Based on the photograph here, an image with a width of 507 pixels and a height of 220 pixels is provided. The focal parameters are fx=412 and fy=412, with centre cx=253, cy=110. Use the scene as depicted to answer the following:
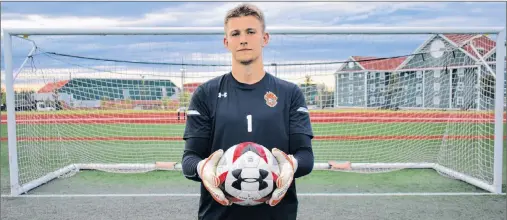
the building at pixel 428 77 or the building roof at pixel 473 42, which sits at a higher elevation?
the building roof at pixel 473 42

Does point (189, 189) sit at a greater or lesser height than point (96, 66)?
lesser

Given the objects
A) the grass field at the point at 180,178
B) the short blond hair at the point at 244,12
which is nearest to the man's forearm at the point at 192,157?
the short blond hair at the point at 244,12

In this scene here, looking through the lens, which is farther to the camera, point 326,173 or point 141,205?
point 326,173

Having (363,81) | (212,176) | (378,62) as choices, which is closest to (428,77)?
(378,62)

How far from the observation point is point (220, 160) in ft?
4.89

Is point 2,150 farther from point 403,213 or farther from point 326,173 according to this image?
point 403,213

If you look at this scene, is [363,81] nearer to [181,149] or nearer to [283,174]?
[181,149]

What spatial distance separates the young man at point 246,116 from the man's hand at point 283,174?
0.02m

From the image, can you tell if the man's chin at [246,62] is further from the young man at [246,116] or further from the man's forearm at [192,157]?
the man's forearm at [192,157]

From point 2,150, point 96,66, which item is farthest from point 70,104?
point 2,150

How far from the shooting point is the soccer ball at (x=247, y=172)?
1.46 meters

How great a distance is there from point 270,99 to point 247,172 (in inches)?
13.0

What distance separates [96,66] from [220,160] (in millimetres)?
5476

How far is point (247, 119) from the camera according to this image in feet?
5.22
